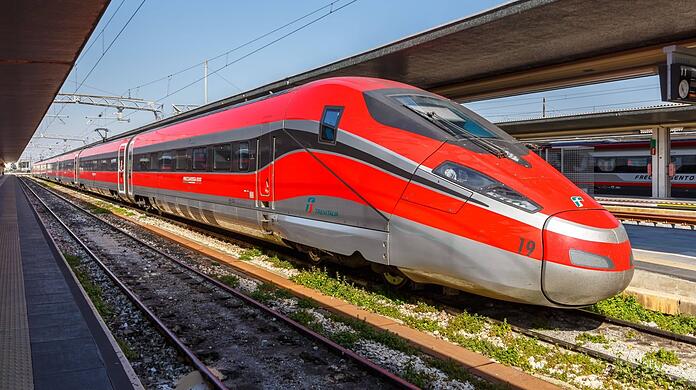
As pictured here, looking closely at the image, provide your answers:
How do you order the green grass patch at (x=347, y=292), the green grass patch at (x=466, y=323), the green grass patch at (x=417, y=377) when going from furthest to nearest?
the green grass patch at (x=347, y=292)
the green grass patch at (x=466, y=323)
the green grass patch at (x=417, y=377)

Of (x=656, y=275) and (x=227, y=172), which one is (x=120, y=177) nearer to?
(x=227, y=172)

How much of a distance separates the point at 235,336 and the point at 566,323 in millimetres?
3906

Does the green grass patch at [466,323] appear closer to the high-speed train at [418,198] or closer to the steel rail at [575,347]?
the steel rail at [575,347]

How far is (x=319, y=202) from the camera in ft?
25.3

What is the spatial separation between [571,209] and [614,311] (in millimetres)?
2069

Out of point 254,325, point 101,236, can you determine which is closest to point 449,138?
point 254,325

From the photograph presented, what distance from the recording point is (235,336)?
5.96 meters

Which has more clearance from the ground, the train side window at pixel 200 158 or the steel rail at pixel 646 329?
the train side window at pixel 200 158

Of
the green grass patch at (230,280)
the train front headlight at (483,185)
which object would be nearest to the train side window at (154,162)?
the green grass patch at (230,280)

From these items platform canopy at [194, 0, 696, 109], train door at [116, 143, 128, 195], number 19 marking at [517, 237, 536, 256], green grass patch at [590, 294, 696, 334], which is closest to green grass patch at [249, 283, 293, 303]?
number 19 marking at [517, 237, 536, 256]

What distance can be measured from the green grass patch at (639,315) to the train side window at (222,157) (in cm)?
728

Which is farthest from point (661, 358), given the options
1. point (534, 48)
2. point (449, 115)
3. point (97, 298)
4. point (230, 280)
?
point (97, 298)

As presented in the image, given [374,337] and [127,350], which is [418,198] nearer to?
[374,337]

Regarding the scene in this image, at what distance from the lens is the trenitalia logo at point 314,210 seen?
7.43 meters
